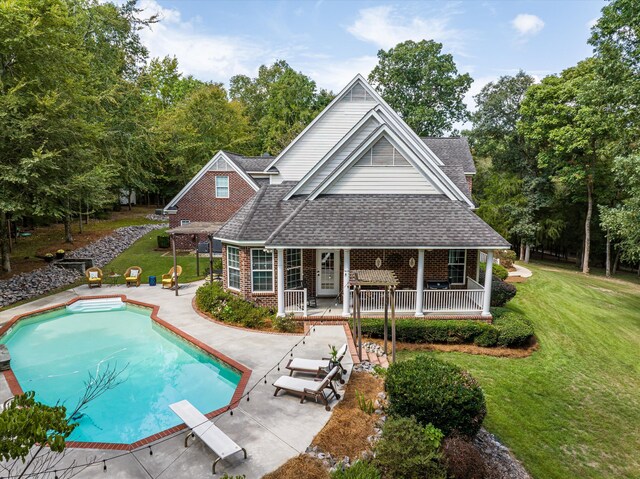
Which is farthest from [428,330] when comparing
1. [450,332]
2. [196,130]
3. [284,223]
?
[196,130]

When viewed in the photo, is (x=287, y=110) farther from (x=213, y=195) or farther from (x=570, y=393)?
(x=570, y=393)

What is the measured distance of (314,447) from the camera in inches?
279

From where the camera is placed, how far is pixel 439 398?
23.4ft

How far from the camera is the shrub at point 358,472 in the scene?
19.6 ft

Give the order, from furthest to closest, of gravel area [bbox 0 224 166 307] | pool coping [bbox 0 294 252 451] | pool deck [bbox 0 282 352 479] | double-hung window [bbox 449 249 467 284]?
1. gravel area [bbox 0 224 166 307]
2. double-hung window [bbox 449 249 467 284]
3. pool coping [bbox 0 294 252 451]
4. pool deck [bbox 0 282 352 479]

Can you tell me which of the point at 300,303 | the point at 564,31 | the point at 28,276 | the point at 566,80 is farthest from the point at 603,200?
the point at 28,276

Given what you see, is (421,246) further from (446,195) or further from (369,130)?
(369,130)

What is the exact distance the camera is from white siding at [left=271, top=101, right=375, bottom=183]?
19.3 meters

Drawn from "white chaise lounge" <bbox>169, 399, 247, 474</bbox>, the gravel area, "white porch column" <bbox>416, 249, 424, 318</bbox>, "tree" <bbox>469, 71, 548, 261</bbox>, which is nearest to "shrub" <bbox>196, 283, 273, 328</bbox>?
"white porch column" <bbox>416, 249, 424, 318</bbox>

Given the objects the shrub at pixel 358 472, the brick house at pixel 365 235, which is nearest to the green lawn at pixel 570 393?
the brick house at pixel 365 235

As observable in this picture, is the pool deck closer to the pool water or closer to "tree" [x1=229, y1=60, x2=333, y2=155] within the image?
the pool water

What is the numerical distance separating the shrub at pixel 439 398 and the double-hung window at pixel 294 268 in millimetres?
8444

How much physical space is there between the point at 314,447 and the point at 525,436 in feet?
17.1

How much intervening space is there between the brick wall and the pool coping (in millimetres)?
10967
